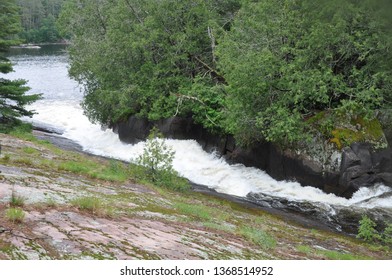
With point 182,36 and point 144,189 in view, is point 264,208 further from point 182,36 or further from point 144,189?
point 182,36

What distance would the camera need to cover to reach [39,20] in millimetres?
142500

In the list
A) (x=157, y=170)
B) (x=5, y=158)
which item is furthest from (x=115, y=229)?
(x=157, y=170)

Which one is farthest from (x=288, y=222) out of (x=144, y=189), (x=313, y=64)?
(x=313, y=64)

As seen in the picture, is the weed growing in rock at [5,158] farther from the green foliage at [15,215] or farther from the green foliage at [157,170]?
the green foliage at [15,215]

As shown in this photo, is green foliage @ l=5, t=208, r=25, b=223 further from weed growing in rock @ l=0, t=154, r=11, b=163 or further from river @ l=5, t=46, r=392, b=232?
river @ l=5, t=46, r=392, b=232

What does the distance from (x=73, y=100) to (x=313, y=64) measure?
36.3 meters

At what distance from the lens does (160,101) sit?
88.1 feet

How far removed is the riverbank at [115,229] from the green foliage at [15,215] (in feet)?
0.20

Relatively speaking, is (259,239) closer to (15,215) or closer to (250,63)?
(15,215)

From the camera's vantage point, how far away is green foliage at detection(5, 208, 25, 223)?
6385 millimetres

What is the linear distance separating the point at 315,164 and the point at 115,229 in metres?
13.5

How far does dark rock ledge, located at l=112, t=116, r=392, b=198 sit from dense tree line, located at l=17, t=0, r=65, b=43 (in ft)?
372

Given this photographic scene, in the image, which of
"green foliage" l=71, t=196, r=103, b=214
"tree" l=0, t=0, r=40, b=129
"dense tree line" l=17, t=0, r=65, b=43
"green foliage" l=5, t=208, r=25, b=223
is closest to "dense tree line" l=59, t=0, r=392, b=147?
"tree" l=0, t=0, r=40, b=129

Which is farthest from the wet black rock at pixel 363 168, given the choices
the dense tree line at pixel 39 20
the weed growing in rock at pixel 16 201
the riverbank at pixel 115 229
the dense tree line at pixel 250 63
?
the dense tree line at pixel 39 20
